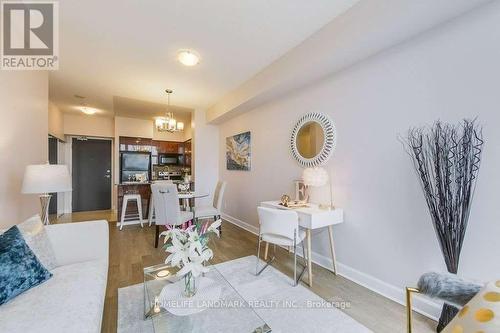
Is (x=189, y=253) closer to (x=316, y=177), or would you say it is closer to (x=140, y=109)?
(x=316, y=177)

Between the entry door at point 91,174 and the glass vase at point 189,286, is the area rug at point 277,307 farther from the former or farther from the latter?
the entry door at point 91,174

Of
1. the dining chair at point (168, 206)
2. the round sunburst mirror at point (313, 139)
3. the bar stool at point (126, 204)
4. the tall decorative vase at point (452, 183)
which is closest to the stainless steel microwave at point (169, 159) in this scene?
the bar stool at point (126, 204)

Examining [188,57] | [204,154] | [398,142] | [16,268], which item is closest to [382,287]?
[398,142]

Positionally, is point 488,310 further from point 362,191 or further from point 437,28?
point 437,28

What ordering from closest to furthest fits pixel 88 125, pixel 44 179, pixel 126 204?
pixel 44 179, pixel 126 204, pixel 88 125

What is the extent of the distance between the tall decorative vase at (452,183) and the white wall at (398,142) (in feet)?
0.28

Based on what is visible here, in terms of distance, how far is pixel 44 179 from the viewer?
76.4 inches

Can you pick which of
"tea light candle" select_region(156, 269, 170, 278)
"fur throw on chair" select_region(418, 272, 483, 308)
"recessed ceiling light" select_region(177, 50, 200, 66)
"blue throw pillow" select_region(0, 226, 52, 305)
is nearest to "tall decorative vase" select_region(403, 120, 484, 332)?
"fur throw on chair" select_region(418, 272, 483, 308)

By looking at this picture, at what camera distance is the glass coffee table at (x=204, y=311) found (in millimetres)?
1225

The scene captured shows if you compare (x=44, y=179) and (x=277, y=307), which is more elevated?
(x=44, y=179)

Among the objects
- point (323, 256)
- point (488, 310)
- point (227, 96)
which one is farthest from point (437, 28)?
point (227, 96)

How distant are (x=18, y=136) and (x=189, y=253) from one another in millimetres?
2348

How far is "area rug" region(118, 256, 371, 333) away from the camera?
1608mm

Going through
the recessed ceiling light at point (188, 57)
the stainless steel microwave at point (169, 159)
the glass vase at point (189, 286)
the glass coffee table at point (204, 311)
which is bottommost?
the glass coffee table at point (204, 311)
